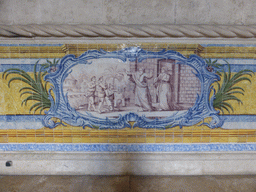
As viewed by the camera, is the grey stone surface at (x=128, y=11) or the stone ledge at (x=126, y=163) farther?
the stone ledge at (x=126, y=163)

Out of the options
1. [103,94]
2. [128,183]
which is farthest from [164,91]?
[128,183]

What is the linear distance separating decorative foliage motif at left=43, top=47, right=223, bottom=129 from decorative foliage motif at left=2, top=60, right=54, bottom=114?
0.07m

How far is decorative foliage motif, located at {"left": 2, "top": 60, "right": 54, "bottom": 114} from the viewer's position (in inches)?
76.4

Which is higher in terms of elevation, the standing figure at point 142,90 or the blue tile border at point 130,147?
the standing figure at point 142,90

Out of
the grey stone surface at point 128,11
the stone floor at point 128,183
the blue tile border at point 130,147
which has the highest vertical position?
the grey stone surface at point 128,11

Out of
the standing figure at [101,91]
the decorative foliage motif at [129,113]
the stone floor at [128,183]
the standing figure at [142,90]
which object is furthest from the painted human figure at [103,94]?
the stone floor at [128,183]

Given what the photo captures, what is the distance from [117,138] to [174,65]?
104cm

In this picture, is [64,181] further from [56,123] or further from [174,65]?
[174,65]

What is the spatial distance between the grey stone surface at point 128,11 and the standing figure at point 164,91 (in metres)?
0.59

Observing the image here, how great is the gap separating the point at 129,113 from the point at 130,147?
40cm

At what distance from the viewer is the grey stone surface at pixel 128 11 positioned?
189 centimetres

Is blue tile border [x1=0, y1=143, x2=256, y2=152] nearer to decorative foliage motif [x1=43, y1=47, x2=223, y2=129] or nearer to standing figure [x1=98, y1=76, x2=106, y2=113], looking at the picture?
decorative foliage motif [x1=43, y1=47, x2=223, y2=129]

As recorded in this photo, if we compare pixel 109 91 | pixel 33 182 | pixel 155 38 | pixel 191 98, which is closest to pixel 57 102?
pixel 109 91

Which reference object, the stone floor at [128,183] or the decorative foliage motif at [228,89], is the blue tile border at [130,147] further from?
the decorative foliage motif at [228,89]
